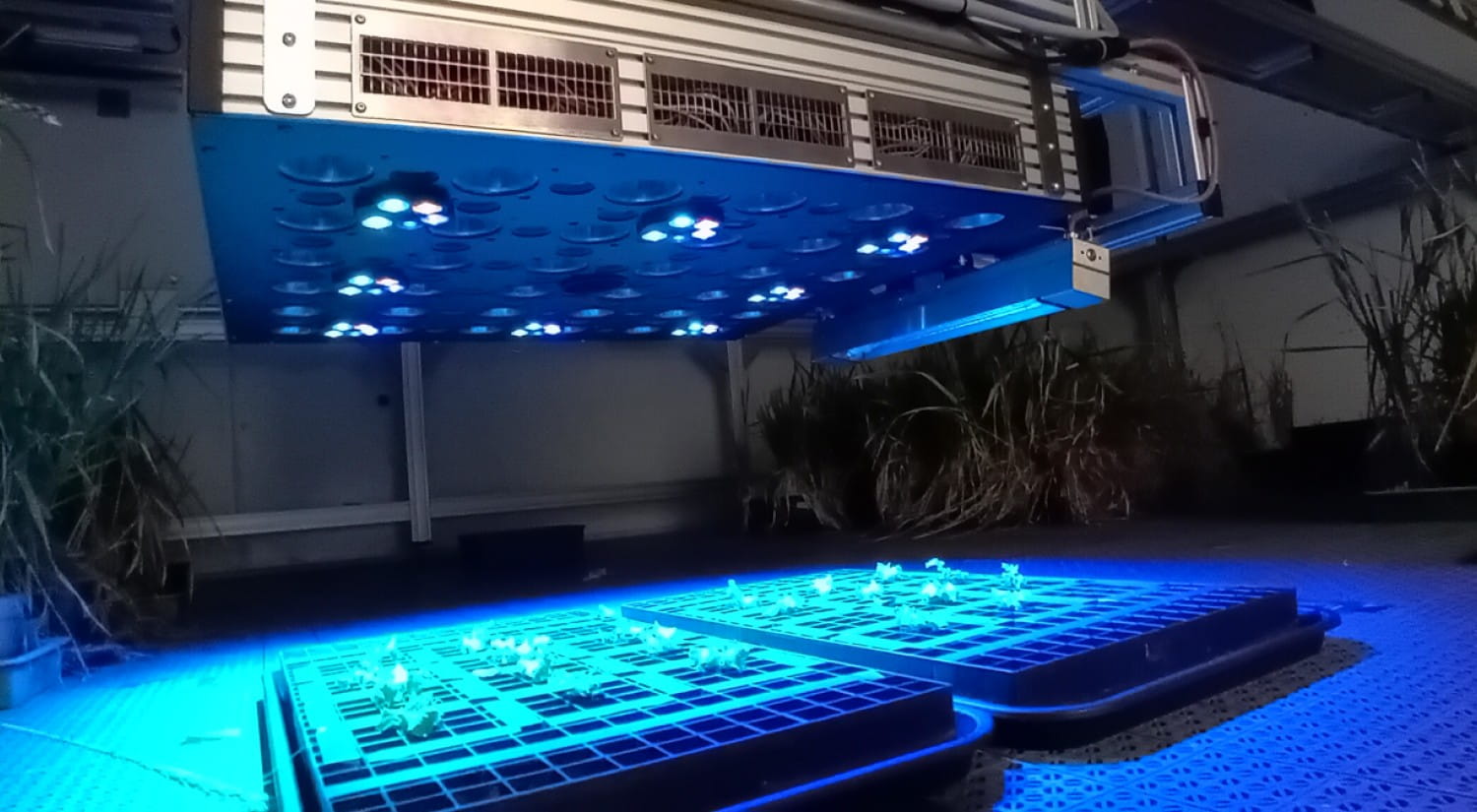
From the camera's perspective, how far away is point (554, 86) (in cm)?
70

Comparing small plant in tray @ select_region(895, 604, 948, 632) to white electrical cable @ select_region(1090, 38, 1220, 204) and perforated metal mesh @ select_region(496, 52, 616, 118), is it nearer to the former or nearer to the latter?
perforated metal mesh @ select_region(496, 52, 616, 118)

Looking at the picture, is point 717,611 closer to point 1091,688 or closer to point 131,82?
point 1091,688

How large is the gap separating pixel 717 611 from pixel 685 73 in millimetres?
470

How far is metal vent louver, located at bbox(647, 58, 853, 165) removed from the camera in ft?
2.44

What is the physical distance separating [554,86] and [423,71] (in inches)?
3.9

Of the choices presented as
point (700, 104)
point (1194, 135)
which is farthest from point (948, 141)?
point (1194, 135)

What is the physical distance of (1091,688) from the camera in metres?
0.49

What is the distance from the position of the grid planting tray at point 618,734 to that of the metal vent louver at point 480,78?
0.41 m

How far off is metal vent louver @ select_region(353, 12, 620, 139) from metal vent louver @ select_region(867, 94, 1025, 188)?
0.27 m

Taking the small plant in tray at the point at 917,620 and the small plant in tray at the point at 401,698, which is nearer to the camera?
the small plant in tray at the point at 401,698

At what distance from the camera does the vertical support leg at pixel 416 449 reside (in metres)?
1.86

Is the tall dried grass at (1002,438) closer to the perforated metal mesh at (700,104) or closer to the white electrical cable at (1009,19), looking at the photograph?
the white electrical cable at (1009,19)

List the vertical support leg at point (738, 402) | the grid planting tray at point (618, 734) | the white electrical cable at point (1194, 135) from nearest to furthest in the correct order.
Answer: the grid planting tray at point (618, 734), the white electrical cable at point (1194, 135), the vertical support leg at point (738, 402)

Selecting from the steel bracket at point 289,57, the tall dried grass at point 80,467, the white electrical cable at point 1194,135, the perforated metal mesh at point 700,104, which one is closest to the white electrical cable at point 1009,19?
the white electrical cable at point 1194,135
